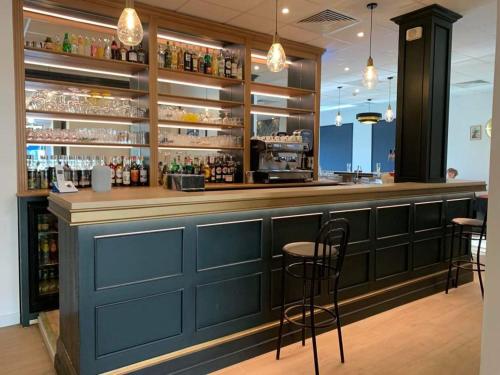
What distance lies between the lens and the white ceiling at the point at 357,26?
13.2 ft

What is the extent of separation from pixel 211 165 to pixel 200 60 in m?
1.32

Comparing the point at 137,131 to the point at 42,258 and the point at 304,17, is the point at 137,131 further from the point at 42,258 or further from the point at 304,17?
the point at 304,17

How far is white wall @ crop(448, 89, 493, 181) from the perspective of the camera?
31.0ft

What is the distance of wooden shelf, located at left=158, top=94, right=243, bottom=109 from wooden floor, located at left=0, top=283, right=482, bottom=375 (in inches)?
109

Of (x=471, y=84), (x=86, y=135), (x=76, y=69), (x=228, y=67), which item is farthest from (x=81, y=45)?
(x=471, y=84)

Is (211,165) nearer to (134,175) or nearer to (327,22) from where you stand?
(134,175)

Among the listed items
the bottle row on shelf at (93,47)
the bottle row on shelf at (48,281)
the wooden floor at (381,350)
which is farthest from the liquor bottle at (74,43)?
the wooden floor at (381,350)

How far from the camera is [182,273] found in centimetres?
241

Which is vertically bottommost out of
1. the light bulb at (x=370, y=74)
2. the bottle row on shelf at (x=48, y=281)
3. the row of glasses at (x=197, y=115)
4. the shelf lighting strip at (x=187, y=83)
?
the bottle row on shelf at (x=48, y=281)

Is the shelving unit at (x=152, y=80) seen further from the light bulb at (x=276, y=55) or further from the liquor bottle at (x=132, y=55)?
the light bulb at (x=276, y=55)

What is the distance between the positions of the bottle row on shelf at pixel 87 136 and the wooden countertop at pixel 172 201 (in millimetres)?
1439

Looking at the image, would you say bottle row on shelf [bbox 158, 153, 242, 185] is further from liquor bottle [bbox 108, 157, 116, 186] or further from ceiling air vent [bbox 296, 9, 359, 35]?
ceiling air vent [bbox 296, 9, 359, 35]

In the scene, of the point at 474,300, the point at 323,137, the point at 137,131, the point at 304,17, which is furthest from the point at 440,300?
the point at 323,137

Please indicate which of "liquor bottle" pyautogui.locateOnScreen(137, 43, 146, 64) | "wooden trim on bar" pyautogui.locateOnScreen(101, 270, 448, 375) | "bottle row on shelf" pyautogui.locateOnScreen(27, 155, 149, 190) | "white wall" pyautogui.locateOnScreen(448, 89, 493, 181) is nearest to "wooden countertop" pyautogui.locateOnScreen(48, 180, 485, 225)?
"wooden trim on bar" pyautogui.locateOnScreen(101, 270, 448, 375)
